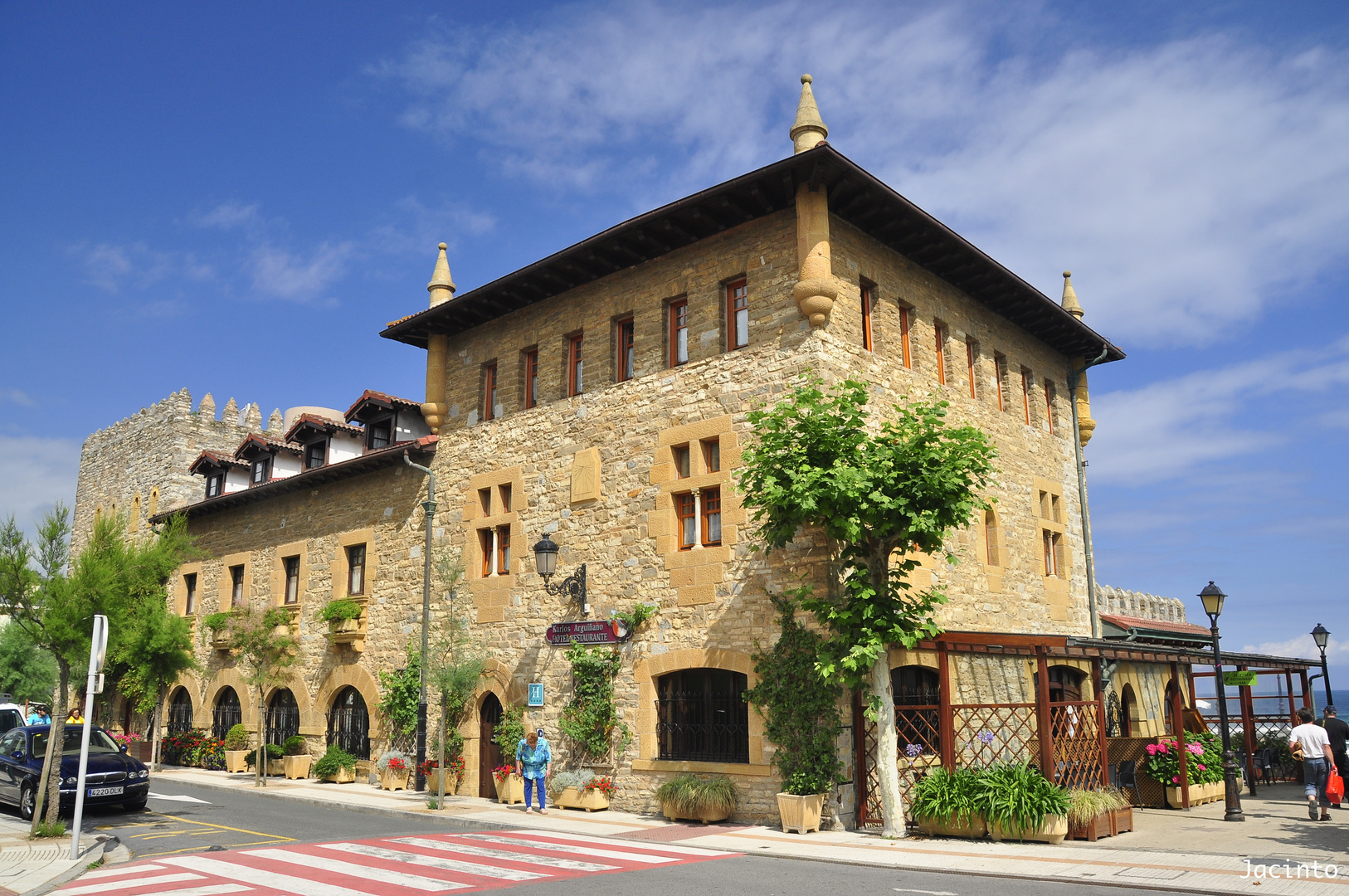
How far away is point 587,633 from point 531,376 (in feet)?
19.6

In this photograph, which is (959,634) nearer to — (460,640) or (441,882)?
(441,882)

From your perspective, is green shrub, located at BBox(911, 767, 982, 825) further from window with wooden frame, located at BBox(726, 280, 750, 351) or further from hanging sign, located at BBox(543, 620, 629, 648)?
window with wooden frame, located at BBox(726, 280, 750, 351)

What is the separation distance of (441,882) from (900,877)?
478cm

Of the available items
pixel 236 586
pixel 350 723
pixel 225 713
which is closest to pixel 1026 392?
pixel 350 723

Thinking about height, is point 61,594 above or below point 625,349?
below

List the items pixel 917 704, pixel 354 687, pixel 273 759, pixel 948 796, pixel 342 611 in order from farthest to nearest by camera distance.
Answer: pixel 273 759 < pixel 354 687 < pixel 342 611 < pixel 917 704 < pixel 948 796

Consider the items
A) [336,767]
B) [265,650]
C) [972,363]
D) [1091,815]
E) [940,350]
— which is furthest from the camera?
[265,650]

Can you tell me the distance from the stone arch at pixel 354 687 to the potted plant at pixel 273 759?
1168mm

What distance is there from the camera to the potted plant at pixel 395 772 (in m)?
20.1

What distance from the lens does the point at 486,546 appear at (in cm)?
2020

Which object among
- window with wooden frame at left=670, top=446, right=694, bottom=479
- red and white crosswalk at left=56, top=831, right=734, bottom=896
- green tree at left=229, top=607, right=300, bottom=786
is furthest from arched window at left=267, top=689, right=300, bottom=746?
window with wooden frame at left=670, top=446, right=694, bottom=479

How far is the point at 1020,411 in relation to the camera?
802 inches

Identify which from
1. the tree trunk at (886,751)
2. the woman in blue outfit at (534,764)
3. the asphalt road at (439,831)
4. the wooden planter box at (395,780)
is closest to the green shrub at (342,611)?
the wooden planter box at (395,780)

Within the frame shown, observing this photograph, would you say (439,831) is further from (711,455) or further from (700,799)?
(711,455)
